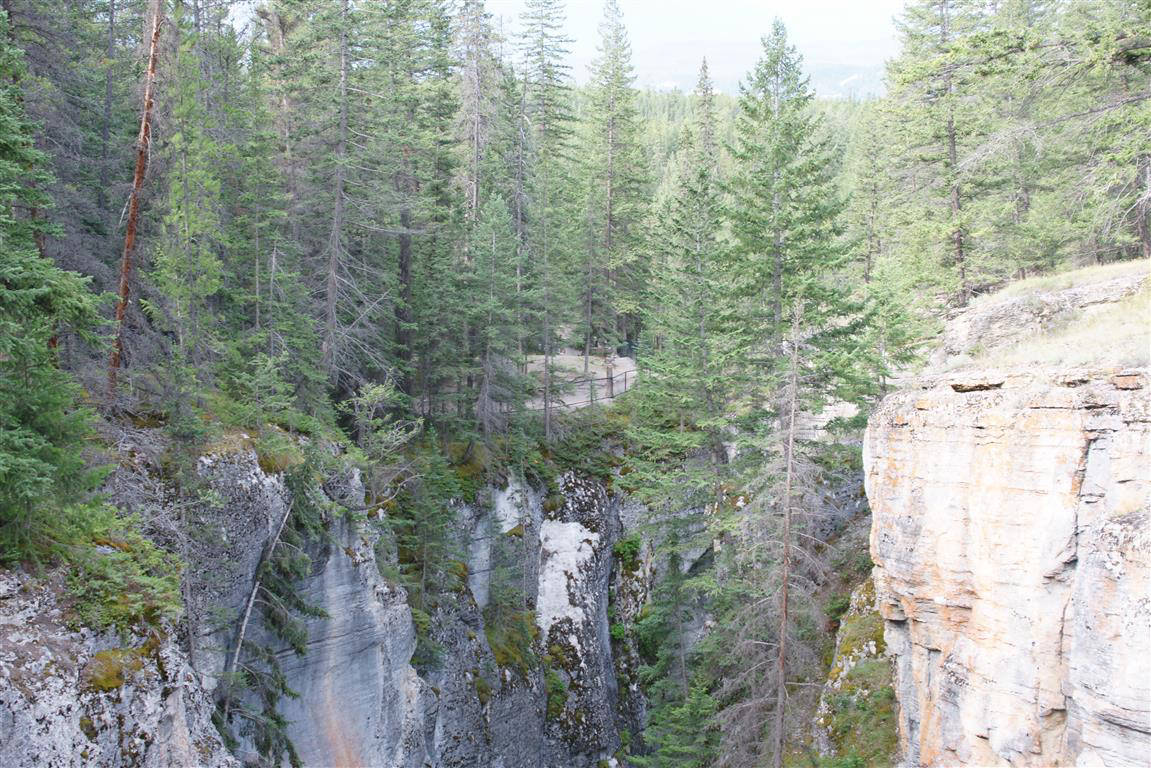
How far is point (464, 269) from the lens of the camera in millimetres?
25703

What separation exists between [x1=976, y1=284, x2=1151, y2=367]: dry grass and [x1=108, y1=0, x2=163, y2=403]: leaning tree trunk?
15.0 meters

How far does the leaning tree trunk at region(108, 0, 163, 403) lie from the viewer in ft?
43.2

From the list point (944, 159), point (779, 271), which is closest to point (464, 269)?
point (779, 271)

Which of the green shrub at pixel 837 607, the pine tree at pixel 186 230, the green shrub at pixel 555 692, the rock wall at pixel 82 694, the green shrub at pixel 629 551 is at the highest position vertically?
the pine tree at pixel 186 230

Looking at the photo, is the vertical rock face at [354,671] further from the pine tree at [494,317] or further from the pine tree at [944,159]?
the pine tree at [944,159]

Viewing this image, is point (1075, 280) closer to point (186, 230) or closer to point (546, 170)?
point (186, 230)

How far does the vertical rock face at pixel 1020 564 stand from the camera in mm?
8758

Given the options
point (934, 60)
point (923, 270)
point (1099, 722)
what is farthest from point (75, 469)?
point (923, 270)

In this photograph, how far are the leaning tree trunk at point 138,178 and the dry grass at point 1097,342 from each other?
15012 mm

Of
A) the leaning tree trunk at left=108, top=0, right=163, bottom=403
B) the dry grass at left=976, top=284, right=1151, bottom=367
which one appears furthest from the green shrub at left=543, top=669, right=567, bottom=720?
the dry grass at left=976, top=284, right=1151, bottom=367

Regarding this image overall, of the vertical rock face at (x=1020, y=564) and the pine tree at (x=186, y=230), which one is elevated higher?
the pine tree at (x=186, y=230)

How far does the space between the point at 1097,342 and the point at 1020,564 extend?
3383mm

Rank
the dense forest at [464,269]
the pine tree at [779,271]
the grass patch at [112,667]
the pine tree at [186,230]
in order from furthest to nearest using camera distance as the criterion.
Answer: the pine tree at [779,271] < the pine tree at [186,230] < the dense forest at [464,269] < the grass patch at [112,667]

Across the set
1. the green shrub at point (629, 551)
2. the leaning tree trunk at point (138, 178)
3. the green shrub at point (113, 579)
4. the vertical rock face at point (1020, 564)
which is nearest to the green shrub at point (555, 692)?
the green shrub at point (629, 551)
